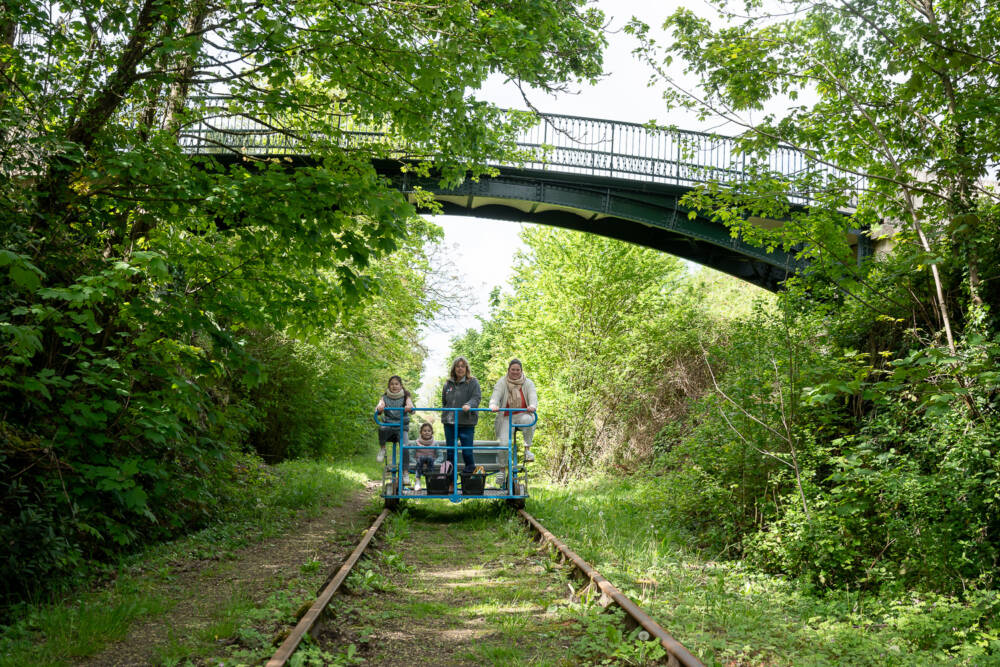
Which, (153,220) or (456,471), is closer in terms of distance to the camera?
(153,220)

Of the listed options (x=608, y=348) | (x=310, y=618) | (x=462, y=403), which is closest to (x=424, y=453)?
(x=462, y=403)

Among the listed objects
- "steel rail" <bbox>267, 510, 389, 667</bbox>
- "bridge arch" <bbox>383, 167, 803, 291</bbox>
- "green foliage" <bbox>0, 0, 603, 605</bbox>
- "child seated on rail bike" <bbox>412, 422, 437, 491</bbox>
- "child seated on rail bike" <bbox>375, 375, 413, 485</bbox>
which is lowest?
"steel rail" <bbox>267, 510, 389, 667</bbox>

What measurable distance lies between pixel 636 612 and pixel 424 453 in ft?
23.5

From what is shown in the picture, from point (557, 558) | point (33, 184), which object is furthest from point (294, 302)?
point (557, 558)

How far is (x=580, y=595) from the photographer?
19.9 feet

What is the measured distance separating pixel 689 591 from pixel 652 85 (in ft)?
20.2

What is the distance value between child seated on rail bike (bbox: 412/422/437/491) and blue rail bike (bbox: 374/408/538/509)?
5cm

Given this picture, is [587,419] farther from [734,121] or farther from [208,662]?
[208,662]

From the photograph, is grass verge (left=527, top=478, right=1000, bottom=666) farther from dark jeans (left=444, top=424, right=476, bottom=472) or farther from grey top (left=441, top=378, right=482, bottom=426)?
grey top (left=441, top=378, right=482, bottom=426)

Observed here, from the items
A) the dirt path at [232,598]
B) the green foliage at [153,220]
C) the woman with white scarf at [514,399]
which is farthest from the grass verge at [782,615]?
the green foliage at [153,220]

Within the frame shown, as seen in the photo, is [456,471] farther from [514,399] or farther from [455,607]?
[455,607]

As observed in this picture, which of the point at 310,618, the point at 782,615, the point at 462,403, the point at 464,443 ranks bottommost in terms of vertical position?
the point at 782,615

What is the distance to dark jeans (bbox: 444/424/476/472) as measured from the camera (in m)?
11.2

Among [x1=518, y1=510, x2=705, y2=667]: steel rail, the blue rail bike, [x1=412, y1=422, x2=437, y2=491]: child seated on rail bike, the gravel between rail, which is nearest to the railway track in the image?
[x1=518, y1=510, x2=705, y2=667]: steel rail
